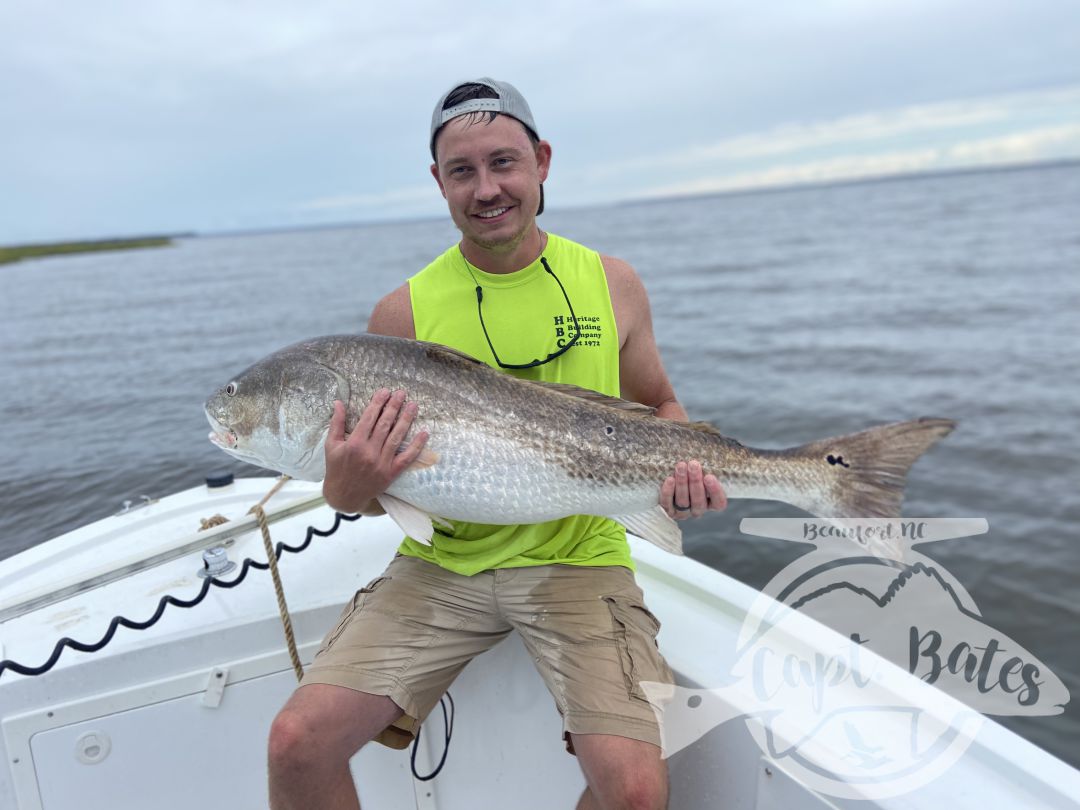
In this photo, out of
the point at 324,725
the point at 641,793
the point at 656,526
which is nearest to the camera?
the point at 641,793

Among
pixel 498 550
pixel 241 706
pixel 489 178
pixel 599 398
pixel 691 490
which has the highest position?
pixel 489 178

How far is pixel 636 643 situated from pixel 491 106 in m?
2.12

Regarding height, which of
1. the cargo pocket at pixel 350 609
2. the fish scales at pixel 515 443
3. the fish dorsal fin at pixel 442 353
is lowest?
the cargo pocket at pixel 350 609

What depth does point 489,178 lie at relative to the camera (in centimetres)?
272

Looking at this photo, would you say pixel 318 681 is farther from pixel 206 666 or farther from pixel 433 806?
pixel 433 806

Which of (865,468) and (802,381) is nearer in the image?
(865,468)

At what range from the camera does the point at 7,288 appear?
143 ft

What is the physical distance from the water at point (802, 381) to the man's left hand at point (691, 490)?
3.67 m

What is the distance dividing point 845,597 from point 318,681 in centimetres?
458

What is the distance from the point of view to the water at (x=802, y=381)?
22.0 ft

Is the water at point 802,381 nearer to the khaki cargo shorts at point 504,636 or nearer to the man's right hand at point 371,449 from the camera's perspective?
the khaki cargo shorts at point 504,636

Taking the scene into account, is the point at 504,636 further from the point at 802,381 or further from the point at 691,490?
the point at 802,381
